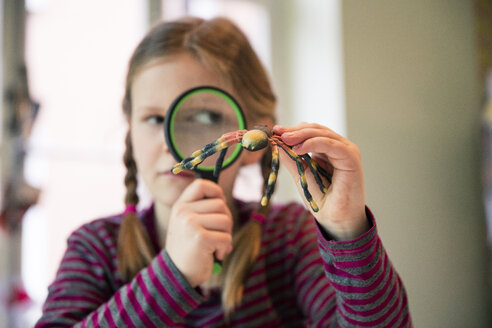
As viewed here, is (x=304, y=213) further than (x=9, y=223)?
No

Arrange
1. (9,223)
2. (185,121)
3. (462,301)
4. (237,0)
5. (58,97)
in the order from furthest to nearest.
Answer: (58,97)
(9,223)
(237,0)
(185,121)
(462,301)

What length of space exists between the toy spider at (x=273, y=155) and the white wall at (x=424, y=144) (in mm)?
73

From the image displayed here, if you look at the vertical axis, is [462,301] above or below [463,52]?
below

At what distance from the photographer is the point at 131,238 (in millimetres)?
864

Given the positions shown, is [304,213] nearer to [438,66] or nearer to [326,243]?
[326,243]

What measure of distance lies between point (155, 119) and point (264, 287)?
0.43m

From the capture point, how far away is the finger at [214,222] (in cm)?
65

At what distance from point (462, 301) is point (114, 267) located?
2.11 feet

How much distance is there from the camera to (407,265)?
52 centimetres

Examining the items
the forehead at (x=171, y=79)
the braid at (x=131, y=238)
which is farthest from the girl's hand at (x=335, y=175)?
the braid at (x=131, y=238)

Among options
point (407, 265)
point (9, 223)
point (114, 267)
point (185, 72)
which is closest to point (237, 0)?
point (185, 72)

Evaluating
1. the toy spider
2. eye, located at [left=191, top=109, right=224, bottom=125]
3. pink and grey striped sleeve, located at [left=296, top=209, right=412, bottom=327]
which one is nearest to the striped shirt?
pink and grey striped sleeve, located at [left=296, top=209, right=412, bottom=327]

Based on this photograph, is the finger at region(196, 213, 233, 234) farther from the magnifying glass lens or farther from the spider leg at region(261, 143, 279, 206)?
the spider leg at region(261, 143, 279, 206)

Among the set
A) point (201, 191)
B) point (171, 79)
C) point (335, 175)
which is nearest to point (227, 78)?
point (171, 79)
